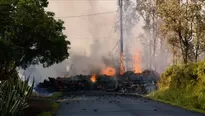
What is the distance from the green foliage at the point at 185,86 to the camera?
25.4 m

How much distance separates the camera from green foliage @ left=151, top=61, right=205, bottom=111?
2545 cm

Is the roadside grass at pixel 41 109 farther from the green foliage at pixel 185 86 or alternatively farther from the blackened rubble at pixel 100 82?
the blackened rubble at pixel 100 82

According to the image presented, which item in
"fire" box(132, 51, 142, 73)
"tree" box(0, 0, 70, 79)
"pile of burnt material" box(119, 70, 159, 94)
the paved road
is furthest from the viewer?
"fire" box(132, 51, 142, 73)

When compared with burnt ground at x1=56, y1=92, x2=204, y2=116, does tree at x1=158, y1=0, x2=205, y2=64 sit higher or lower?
higher

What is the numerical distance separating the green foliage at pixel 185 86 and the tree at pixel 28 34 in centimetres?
1075

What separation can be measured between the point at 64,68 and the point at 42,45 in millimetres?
101496

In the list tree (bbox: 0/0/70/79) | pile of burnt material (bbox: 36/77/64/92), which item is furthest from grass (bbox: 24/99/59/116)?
pile of burnt material (bbox: 36/77/64/92)

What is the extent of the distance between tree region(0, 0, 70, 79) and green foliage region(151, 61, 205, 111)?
1075 cm

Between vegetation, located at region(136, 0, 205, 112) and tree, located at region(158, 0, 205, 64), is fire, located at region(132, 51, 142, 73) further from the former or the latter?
tree, located at region(158, 0, 205, 64)

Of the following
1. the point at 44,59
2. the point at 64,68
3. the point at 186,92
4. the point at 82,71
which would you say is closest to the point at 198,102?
the point at 186,92

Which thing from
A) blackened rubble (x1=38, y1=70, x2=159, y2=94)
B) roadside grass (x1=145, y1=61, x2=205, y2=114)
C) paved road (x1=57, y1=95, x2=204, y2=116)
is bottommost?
paved road (x1=57, y1=95, x2=204, y2=116)

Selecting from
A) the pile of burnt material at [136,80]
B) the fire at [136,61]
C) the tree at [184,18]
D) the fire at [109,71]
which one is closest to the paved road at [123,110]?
the tree at [184,18]

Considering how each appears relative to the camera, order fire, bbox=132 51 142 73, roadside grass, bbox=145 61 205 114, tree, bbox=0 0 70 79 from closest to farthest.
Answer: roadside grass, bbox=145 61 205 114, tree, bbox=0 0 70 79, fire, bbox=132 51 142 73

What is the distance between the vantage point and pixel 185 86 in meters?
30.4
